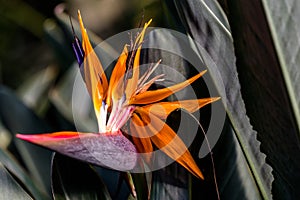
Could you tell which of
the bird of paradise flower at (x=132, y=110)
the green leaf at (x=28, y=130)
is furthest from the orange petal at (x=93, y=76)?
the green leaf at (x=28, y=130)

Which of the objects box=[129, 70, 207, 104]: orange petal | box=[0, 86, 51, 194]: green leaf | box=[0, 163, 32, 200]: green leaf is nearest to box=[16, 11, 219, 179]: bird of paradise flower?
box=[129, 70, 207, 104]: orange petal

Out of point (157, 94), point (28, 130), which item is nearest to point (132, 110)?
point (157, 94)

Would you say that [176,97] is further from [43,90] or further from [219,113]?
[43,90]

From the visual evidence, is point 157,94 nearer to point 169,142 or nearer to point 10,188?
point 169,142

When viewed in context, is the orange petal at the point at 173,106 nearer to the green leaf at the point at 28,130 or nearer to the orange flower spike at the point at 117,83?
the orange flower spike at the point at 117,83

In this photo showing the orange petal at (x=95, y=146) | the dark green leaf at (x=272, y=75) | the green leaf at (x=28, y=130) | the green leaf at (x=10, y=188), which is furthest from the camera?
the green leaf at (x=28, y=130)

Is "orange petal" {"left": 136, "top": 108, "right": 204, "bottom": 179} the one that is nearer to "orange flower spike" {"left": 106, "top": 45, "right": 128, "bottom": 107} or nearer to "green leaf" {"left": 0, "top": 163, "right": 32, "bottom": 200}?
"orange flower spike" {"left": 106, "top": 45, "right": 128, "bottom": 107}
